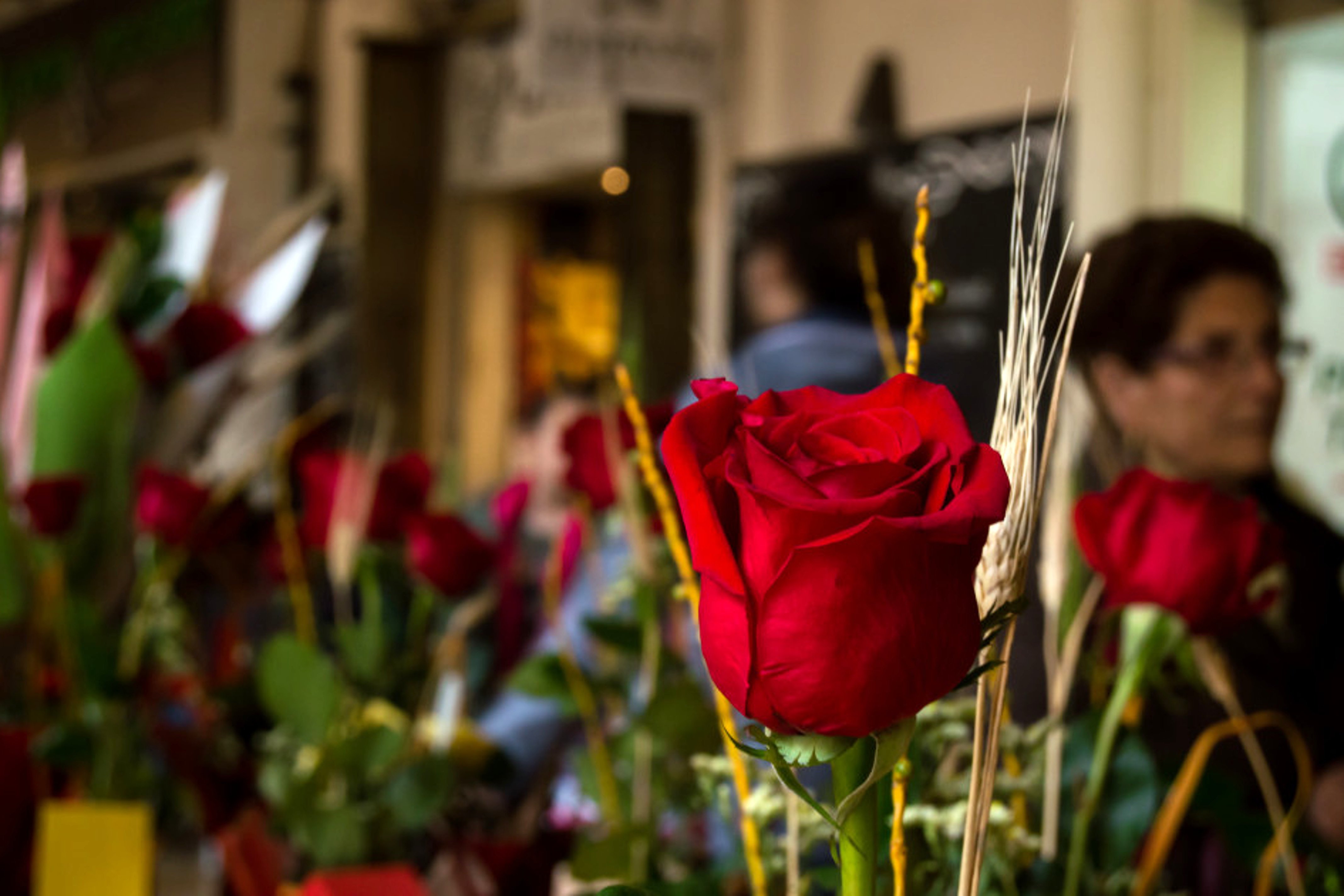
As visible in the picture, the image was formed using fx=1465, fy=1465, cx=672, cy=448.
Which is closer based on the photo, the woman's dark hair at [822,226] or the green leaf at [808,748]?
the green leaf at [808,748]

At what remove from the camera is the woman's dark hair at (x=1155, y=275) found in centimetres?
120

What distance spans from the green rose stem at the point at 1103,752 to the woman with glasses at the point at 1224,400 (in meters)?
0.41

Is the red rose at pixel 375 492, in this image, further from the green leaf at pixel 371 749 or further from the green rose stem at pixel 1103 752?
the green rose stem at pixel 1103 752

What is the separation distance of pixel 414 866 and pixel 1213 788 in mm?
521

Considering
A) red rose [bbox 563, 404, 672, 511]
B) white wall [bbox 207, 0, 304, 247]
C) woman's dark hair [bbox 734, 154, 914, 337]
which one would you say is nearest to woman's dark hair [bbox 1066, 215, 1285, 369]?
red rose [bbox 563, 404, 672, 511]

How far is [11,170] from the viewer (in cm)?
134

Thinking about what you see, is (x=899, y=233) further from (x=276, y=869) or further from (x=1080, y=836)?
(x=1080, y=836)

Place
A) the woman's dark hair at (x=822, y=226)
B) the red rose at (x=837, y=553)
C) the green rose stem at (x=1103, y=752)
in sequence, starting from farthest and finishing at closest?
the woman's dark hair at (x=822, y=226), the green rose stem at (x=1103, y=752), the red rose at (x=837, y=553)

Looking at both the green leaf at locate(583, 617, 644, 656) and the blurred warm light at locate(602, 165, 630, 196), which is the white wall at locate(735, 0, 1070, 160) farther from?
the green leaf at locate(583, 617, 644, 656)

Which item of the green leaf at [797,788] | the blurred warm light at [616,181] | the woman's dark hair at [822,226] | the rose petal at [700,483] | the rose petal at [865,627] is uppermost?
the blurred warm light at [616,181]

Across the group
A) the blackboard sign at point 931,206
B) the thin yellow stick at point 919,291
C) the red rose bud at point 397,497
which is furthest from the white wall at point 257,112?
the thin yellow stick at point 919,291

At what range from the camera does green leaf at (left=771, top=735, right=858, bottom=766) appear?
0.37 m

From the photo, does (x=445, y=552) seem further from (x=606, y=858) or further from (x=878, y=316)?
(x=878, y=316)

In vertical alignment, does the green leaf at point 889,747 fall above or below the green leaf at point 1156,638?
above
